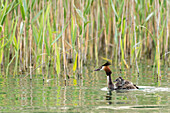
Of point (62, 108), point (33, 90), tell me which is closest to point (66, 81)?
point (33, 90)

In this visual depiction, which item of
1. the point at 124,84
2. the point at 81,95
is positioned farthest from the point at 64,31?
the point at 81,95

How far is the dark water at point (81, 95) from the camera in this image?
544 cm

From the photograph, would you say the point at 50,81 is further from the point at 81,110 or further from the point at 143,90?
the point at 81,110

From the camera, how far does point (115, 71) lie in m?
9.80

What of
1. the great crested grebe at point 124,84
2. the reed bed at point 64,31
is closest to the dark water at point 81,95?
the great crested grebe at point 124,84

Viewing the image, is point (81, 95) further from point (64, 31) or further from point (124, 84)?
point (64, 31)

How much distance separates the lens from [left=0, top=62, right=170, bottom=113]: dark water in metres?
5.44

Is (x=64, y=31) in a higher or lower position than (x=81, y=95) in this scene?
higher

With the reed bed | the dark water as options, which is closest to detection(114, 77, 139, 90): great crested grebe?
the dark water

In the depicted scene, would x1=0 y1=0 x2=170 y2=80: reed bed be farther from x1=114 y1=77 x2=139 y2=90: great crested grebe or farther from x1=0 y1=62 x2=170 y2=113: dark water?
x1=114 y1=77 x2=139 y2=90: great crested grebe

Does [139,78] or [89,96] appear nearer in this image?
[89,96]

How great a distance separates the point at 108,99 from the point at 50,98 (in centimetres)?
92

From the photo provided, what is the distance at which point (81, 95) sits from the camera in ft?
21.4

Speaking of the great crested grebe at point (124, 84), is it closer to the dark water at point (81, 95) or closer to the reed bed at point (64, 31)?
the dark water at point (81, 95)
